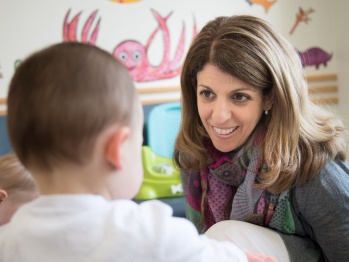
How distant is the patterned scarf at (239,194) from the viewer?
42.4 inches

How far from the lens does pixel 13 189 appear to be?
1.00 meters

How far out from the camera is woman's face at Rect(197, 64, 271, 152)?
3.33 feet

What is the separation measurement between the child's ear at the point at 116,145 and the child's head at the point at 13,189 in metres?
0.51

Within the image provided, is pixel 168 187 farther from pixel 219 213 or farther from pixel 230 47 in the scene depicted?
pixel 230 47

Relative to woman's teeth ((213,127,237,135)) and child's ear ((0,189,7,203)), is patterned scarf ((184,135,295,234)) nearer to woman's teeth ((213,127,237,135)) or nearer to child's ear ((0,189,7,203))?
woman's teeth ((213,127,237,135))

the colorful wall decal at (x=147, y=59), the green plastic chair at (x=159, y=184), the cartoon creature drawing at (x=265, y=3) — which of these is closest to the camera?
the green plastic chair at (x=159, y=184)

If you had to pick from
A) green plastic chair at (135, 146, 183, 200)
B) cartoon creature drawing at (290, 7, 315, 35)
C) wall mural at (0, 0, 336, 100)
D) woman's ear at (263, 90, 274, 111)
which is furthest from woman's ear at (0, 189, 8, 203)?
cartoon creature drawing at (290, 7, 315, 35)

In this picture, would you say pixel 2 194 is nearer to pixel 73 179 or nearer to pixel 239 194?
pixel 73 179

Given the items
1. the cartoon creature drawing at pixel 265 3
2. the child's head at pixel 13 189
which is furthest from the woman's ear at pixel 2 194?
the cartoon creature drawing at pixel 265 3

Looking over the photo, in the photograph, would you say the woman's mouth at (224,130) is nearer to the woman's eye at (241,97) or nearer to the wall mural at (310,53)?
the woman's eye at (241,97)

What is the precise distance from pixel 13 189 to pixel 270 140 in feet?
2.16

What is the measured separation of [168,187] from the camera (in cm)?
205

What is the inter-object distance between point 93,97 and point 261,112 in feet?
2.01

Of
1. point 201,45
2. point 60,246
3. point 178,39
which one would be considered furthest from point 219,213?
point 178,39
